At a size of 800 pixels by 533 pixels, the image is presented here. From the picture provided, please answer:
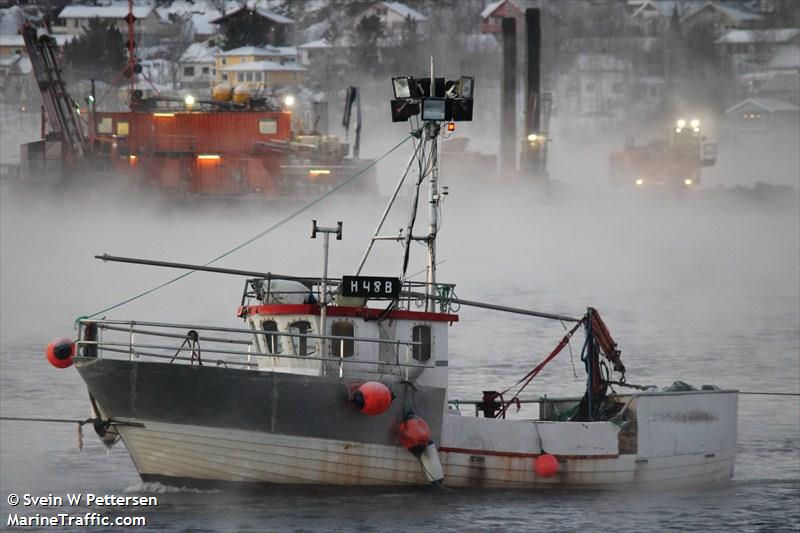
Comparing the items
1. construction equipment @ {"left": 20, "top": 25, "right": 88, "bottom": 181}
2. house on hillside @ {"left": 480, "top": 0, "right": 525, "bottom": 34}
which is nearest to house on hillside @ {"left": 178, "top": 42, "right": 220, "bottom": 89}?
house on hillside @ {"left": 480, "top": 0, "right": 525, "bottom": 34}

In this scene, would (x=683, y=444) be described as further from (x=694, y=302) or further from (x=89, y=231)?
(x=89, y=231)

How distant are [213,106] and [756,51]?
296ft

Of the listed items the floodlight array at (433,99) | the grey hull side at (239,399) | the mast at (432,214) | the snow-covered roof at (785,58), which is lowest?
the grey hull side at (239,399)

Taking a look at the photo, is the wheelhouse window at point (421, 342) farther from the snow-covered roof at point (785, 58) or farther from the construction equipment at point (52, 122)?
the snow-covered roof at point (785, 58)

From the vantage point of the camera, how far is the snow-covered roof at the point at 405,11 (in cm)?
18575

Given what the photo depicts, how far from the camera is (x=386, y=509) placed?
31.2 meters

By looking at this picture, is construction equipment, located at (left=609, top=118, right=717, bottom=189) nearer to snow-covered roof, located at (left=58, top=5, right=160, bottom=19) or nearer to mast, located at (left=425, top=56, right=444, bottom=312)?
snow-covered roof, located at (left=58, top=5, right=160, bottom=19)

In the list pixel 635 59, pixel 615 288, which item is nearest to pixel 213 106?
pixel 615 288

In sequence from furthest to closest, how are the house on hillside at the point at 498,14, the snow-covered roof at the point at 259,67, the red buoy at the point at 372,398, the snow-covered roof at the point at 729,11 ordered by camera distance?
the snow-covered roof at the point at 729,11 → the house on hillside at the point at 498,14 → the snow-covered roof at the point at 259,67 → the red buoy at the point at 372,398

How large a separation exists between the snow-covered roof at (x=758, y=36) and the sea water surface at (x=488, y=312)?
39.0 m

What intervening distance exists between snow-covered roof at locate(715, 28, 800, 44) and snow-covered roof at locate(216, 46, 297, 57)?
1755 inches

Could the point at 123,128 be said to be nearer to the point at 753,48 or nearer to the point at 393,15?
the point at 393,15

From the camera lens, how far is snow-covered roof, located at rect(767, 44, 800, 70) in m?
179

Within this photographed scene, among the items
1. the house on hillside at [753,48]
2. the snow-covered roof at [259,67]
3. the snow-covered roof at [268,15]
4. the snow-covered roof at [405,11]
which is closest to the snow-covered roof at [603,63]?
the house on hillside at [753,48]
